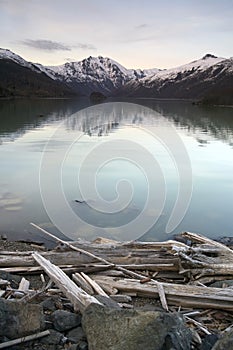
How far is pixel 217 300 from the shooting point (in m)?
6.24

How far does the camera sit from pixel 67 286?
20.9 feet

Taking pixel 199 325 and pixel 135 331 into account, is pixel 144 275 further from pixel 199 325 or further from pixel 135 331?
pixel 135 331

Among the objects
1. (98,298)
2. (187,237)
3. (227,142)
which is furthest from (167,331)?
(227,142)

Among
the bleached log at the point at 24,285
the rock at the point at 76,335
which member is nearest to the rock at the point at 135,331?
the rock at the point at 76,335

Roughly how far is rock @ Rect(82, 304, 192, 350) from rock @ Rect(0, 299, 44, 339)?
74cm

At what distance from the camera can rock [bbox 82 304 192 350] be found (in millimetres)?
4816

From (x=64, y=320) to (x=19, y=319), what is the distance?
2.06 feet

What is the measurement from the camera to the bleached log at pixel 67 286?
5.85m

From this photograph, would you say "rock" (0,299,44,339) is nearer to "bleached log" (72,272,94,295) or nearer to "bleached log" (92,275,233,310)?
"bleached log" (72,272,94,295)

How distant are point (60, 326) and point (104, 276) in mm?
1748

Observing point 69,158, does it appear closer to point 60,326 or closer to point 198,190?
point 198,190

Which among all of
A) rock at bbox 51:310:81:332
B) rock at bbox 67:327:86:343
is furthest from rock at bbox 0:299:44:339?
rock at bbox 67:327:86:343

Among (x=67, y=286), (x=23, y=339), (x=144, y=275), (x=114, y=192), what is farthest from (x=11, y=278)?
(x=114, y=192)

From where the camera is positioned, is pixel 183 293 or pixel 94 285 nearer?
pixel 183 293
